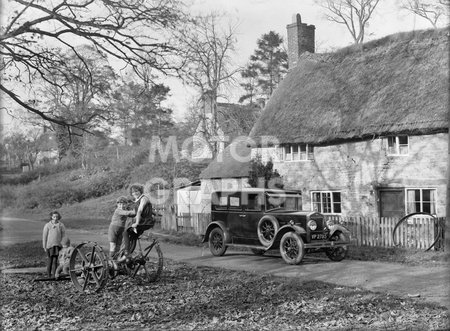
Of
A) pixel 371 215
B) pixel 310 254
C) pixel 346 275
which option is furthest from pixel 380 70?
pixel 346 275

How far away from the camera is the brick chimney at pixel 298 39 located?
26.7 meters

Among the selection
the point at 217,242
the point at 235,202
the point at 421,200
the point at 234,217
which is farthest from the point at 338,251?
the point at 421,200

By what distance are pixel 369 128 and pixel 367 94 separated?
7.20 feet

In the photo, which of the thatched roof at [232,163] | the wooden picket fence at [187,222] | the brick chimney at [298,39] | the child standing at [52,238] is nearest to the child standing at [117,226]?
the child standing at [52,238]

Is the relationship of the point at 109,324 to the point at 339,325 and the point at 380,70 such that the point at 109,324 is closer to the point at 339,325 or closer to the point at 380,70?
the point at 339,325

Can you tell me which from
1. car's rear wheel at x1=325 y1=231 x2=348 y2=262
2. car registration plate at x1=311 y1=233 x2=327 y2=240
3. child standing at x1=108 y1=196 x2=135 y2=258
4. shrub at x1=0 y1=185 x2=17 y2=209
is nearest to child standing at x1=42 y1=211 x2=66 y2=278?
child standing at x1=108 y1=196 x2=135 y2=258

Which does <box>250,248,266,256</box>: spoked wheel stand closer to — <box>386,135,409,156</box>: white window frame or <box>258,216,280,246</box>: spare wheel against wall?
<box>258,216,280,246</box>: spare wheel against wall

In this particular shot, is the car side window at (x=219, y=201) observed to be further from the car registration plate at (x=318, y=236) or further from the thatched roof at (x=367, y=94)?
the thatched roof at (x=367, y=94)

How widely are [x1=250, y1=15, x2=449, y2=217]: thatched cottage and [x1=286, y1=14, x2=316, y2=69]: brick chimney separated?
247 cm

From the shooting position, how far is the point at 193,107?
118 ft

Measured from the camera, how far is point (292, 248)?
13.0 m

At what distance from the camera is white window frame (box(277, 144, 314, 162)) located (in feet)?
72.1

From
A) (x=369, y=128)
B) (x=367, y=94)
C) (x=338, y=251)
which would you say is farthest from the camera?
(x=367, y=94)

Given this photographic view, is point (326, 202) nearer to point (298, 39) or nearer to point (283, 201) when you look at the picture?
point (283, 201)
